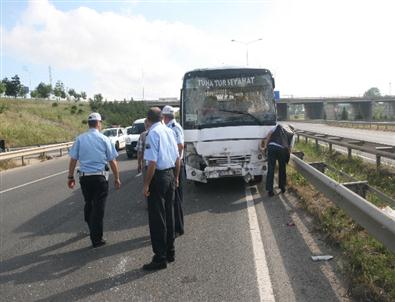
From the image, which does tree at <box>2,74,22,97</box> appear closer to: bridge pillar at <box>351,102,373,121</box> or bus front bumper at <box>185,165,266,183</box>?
bridge pillar at <box>351,102,373,121</box>

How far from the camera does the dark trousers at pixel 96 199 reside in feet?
22.5

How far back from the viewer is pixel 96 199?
6.95 metres

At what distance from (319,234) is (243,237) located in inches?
43.2

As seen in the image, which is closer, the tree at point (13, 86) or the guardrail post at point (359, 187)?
the guardrail post at point (359, 187)

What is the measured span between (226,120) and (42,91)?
254ft

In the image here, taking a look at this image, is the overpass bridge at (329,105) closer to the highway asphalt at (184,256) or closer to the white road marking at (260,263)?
the highway asphalt at (184,256)

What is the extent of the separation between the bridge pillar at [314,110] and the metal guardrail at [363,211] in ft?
322

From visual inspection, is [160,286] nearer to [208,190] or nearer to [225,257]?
[225,257]

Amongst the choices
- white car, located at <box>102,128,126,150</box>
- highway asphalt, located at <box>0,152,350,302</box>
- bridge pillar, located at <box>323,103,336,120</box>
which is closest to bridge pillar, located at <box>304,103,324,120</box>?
bridge pillar, located at <box>323,103,336,120</box>

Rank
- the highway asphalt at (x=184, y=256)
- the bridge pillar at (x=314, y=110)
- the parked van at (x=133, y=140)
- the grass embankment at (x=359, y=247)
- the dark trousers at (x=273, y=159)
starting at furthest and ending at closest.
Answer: the bridge pillar at (x=314, y=110) < the parked van at (x=133, y=140) < the dark trousers at (x=273, y=159) < the highway asphalt at (x=184, y=256) < the grass embankment at (x=359, y=247)

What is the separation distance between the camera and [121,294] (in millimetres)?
4922

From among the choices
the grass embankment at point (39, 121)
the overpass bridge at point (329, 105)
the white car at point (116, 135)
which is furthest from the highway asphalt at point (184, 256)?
the overpass bridge at point (329, 105)

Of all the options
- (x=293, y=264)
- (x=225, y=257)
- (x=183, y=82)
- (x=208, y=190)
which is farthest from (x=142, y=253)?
(x=183, y=82)

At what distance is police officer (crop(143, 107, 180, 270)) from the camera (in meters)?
5.74
